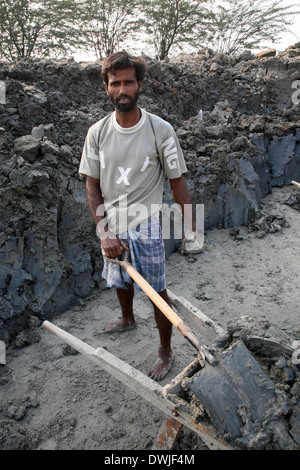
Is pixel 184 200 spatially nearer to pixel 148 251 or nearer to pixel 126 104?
pixel 148 251

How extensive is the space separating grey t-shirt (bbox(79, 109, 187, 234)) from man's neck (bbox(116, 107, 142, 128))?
0.10ft

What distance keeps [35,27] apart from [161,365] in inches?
349

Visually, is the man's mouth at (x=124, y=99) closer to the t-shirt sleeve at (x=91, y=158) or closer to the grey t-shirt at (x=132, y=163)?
the grey t-shirt at (x=132, y=163)

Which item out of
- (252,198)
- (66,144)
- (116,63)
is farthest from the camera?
(252,198)

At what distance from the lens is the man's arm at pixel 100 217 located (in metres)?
2.19

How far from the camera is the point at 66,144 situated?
12.2 feet

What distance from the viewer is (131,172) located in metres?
2.10

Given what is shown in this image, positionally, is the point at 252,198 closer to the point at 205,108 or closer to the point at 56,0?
the point at 205,108

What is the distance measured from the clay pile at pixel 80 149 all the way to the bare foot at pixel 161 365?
3.74ft

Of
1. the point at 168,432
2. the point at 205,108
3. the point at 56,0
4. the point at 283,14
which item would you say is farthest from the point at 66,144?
the point at 283,14

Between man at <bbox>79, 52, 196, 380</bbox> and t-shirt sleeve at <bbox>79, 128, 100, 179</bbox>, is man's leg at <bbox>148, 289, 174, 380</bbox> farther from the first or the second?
t-shirt sleeve at <bbox>79, 128, 100, 179</bbox>

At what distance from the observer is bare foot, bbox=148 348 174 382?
93.3 inches

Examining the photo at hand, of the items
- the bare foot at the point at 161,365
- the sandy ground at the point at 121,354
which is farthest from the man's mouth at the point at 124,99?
the sandy ground at the point at 121,354
